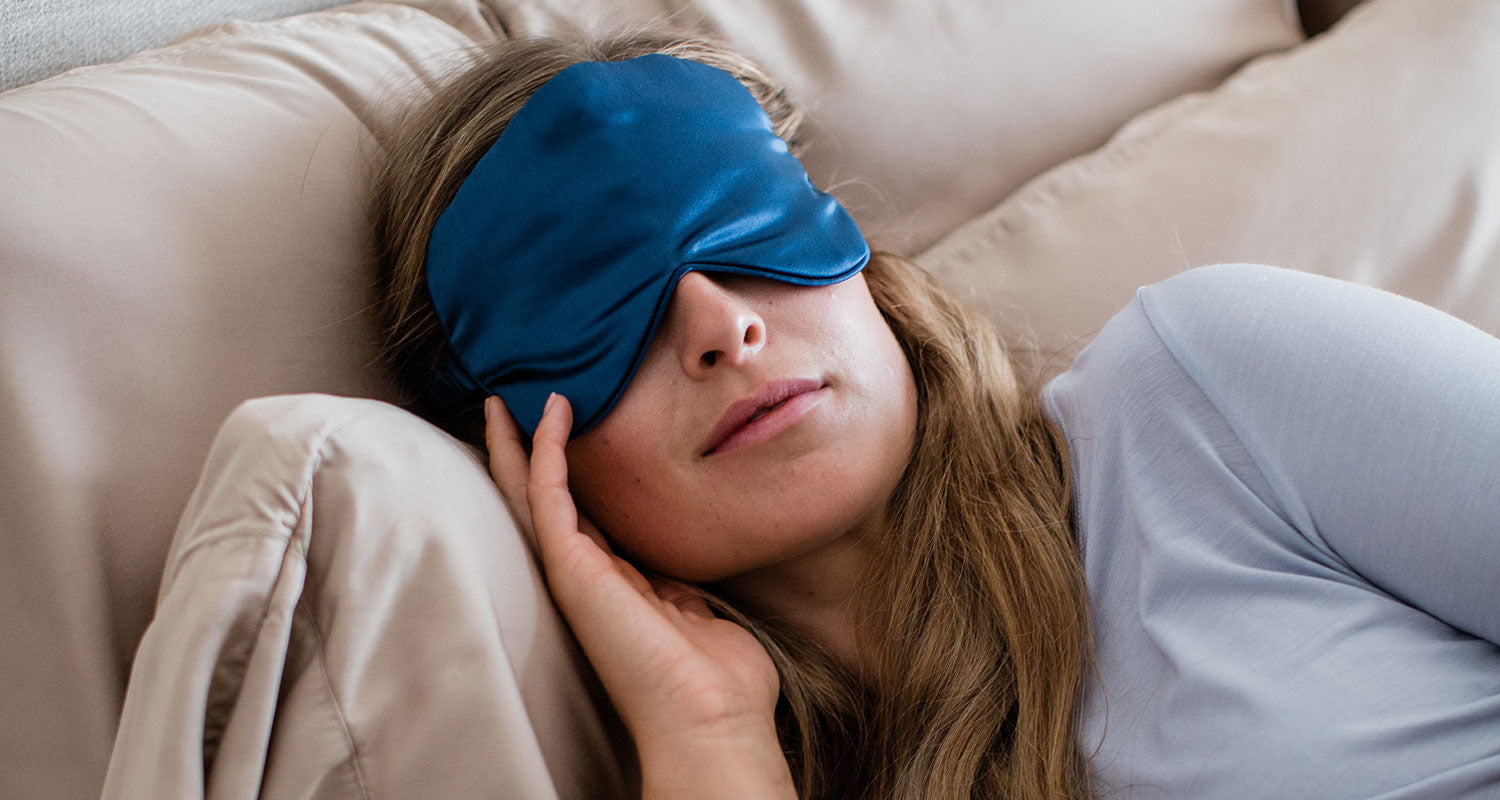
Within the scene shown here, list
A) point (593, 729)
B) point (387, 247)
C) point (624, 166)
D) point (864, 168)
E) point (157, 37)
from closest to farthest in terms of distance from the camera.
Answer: point (593, 729), point (624, 166), point (387, 247), point (157, 37), point (864, 168)

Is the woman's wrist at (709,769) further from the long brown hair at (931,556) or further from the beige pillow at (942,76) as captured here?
the beige pillow at (942,76)

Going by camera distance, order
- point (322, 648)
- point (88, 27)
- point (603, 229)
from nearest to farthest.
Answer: point (322, 648) → point (603, 229) → point (88, 27)

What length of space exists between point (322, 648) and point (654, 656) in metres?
0.23

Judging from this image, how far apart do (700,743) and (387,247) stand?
0.57 metres

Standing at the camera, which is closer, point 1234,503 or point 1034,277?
point 1234,503

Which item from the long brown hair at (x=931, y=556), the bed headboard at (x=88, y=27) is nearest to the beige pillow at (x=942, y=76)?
the long brown hair at (x=931, y=556)

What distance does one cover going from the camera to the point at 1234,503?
2.59ft

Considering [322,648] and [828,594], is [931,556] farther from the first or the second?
[322,648]

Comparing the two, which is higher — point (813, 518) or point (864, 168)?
point (864, 168)

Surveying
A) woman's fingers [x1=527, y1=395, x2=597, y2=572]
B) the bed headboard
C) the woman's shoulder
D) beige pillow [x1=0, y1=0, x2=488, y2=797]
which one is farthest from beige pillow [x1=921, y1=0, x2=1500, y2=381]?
the bed headboard

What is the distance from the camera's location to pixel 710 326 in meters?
0.82

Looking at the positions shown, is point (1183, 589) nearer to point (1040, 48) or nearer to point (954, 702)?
point (954, 702)

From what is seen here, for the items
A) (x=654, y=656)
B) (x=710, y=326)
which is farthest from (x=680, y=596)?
(x=710, y=326)

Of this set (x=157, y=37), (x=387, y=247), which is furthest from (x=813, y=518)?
(x=157, y=37)
